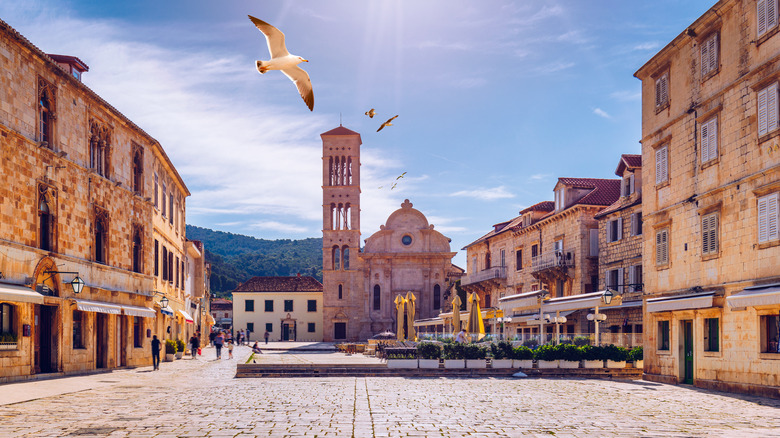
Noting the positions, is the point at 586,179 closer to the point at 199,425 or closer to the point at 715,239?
the point at 715,239

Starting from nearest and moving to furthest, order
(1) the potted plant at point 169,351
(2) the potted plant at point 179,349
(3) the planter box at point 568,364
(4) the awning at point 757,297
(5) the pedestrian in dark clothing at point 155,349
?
(4) the awning at point 757,297
(3) the planter box at point 568,364
(5) the pedestrian in dark clothing at point 155,349
(1) the potted plant at point 169,351
(2) the potted plant at point 179,349

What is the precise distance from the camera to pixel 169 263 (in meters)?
40.8

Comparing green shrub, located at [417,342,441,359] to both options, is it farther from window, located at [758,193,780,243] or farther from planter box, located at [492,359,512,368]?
window, located at [758,193,780,243]

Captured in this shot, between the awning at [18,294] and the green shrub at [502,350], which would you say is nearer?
the awning at [18,294]

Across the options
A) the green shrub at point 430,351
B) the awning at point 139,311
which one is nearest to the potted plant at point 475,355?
the green shrub at point 430,351

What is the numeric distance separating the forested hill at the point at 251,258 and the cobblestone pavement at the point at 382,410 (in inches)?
3864

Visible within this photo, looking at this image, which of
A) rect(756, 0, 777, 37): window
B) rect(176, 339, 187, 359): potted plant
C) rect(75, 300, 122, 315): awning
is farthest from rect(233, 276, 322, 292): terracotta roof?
rect(756, 0, 777, 37): window

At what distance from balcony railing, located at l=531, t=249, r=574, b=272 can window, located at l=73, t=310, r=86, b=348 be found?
26002mm

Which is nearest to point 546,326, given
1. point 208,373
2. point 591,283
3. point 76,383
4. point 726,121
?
point 591,283

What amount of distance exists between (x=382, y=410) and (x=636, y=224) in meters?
24.9

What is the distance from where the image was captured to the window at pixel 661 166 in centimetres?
2330

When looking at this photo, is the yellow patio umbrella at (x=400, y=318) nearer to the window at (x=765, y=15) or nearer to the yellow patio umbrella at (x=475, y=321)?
the yellow patio umbrella at (x=475, y=321)

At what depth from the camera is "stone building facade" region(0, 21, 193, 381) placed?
69.7 feet

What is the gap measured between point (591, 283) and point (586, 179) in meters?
6.45
